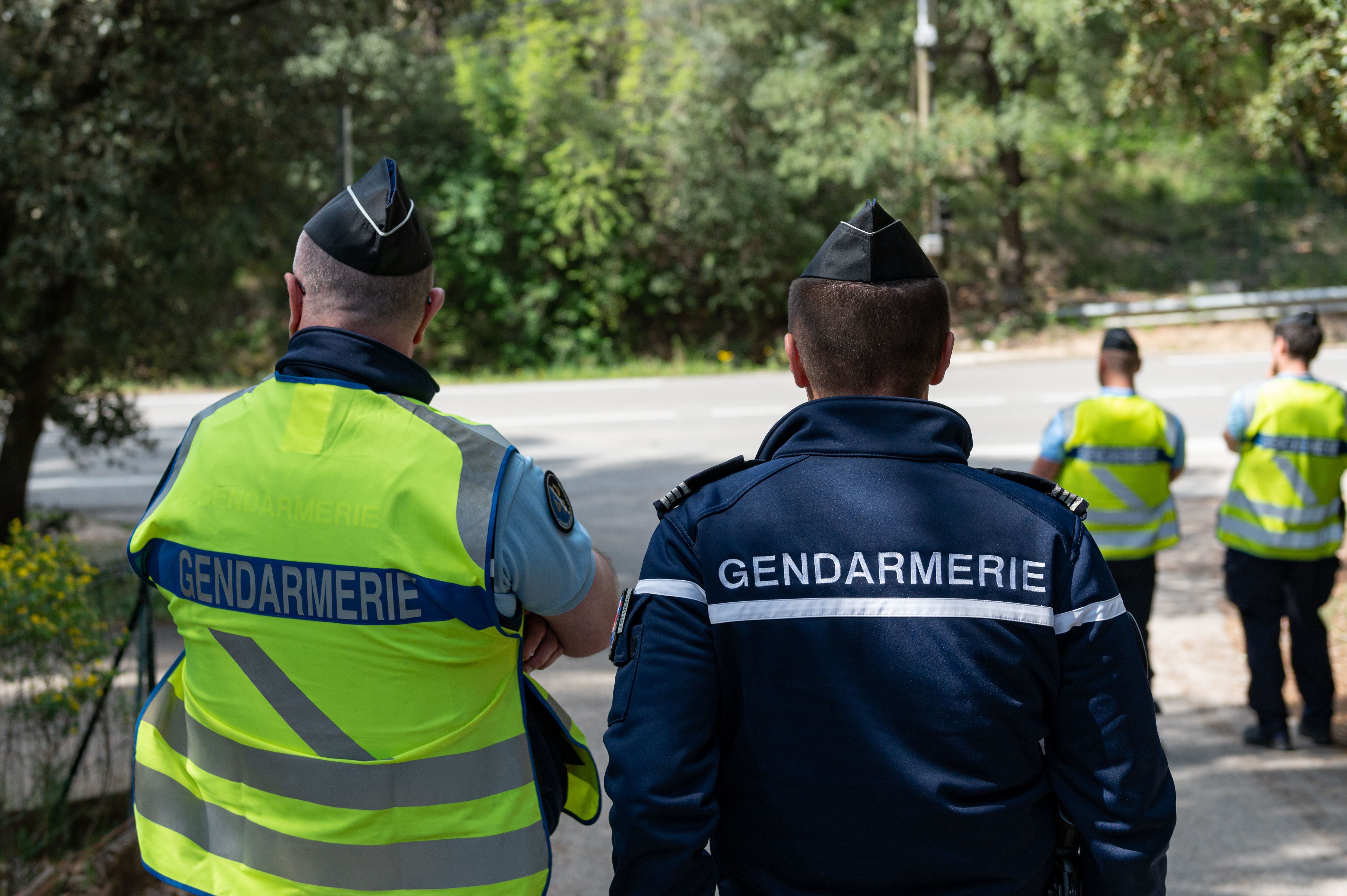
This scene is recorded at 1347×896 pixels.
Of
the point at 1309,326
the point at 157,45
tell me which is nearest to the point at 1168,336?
the point at 1309,326

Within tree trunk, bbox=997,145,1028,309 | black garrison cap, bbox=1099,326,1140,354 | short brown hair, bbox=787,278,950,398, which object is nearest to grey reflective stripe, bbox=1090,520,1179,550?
black garrison cap, bbox=1099,326,1140,354

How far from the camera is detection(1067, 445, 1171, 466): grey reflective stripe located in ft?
16.6

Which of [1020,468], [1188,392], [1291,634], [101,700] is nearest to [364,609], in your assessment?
[101,700]

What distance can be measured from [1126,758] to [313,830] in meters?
1.40

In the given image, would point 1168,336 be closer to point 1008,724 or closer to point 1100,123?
point 1100,123

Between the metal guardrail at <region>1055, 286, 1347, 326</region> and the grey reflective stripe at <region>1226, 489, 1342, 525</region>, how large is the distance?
1510 cm

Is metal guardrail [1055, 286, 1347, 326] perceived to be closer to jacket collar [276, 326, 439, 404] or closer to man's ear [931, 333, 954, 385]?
man's ear [931, 333, 954, 385]

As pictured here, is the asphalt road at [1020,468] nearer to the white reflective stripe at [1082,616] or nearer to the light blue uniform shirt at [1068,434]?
→ the light blue uniform shirt at [1068,434]

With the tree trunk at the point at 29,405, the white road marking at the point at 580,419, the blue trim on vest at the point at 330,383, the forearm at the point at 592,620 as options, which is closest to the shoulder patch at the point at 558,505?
the forearm at the point at 592,620

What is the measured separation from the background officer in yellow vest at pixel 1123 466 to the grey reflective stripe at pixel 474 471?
3634 mm

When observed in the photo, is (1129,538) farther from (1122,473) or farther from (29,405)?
(29,405)

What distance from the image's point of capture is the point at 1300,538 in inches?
202

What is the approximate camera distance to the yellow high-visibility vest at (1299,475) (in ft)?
16.8

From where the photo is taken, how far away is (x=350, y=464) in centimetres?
203
